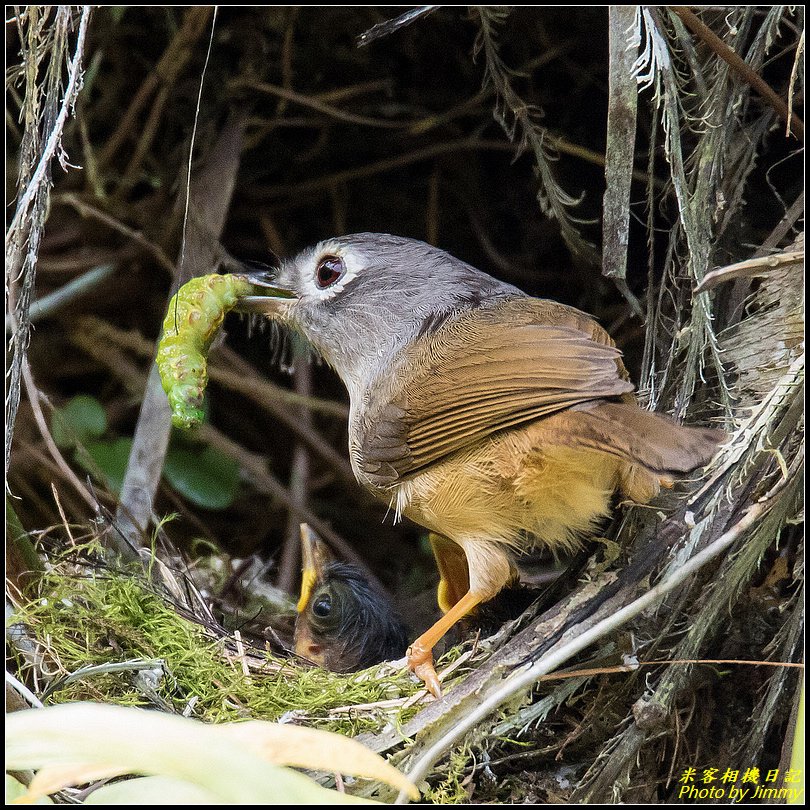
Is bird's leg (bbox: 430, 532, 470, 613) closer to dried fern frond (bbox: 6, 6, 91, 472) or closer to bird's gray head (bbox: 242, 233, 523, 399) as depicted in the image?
bird's gray head (bbox: 242, 233, 523, 399)

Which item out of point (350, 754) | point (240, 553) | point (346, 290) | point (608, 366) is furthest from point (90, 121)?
point (350, 754)

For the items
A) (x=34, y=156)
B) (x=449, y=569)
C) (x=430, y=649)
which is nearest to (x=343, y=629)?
(x=449, y=569)

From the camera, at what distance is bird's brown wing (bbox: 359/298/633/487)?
272cm

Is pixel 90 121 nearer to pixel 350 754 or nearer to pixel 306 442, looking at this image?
pixel 306 442

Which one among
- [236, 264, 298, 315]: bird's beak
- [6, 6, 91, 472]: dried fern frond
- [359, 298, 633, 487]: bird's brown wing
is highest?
[6, 6, 91, 472]: dried fern frond

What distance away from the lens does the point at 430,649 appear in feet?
10.3

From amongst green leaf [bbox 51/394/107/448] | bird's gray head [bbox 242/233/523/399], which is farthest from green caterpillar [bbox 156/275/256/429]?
green leaf [bbox 51/394/107/448]

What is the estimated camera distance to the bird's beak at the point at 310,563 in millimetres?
3801

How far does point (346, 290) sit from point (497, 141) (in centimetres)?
148

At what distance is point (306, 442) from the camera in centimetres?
500

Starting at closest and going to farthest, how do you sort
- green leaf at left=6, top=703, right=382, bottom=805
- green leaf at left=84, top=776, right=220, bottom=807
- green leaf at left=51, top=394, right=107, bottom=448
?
green leaf at left=6, top=703, right=382, bottom=805 < green leaf at left=84, top=776, right=220, bottom=807 < green leaf at left=51, top=394, right=107, bottom=448

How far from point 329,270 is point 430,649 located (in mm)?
1565

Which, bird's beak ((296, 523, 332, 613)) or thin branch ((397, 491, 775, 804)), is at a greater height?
thin branch ((397, 491, 775, 804))

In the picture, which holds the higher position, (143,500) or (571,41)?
(571,41)
